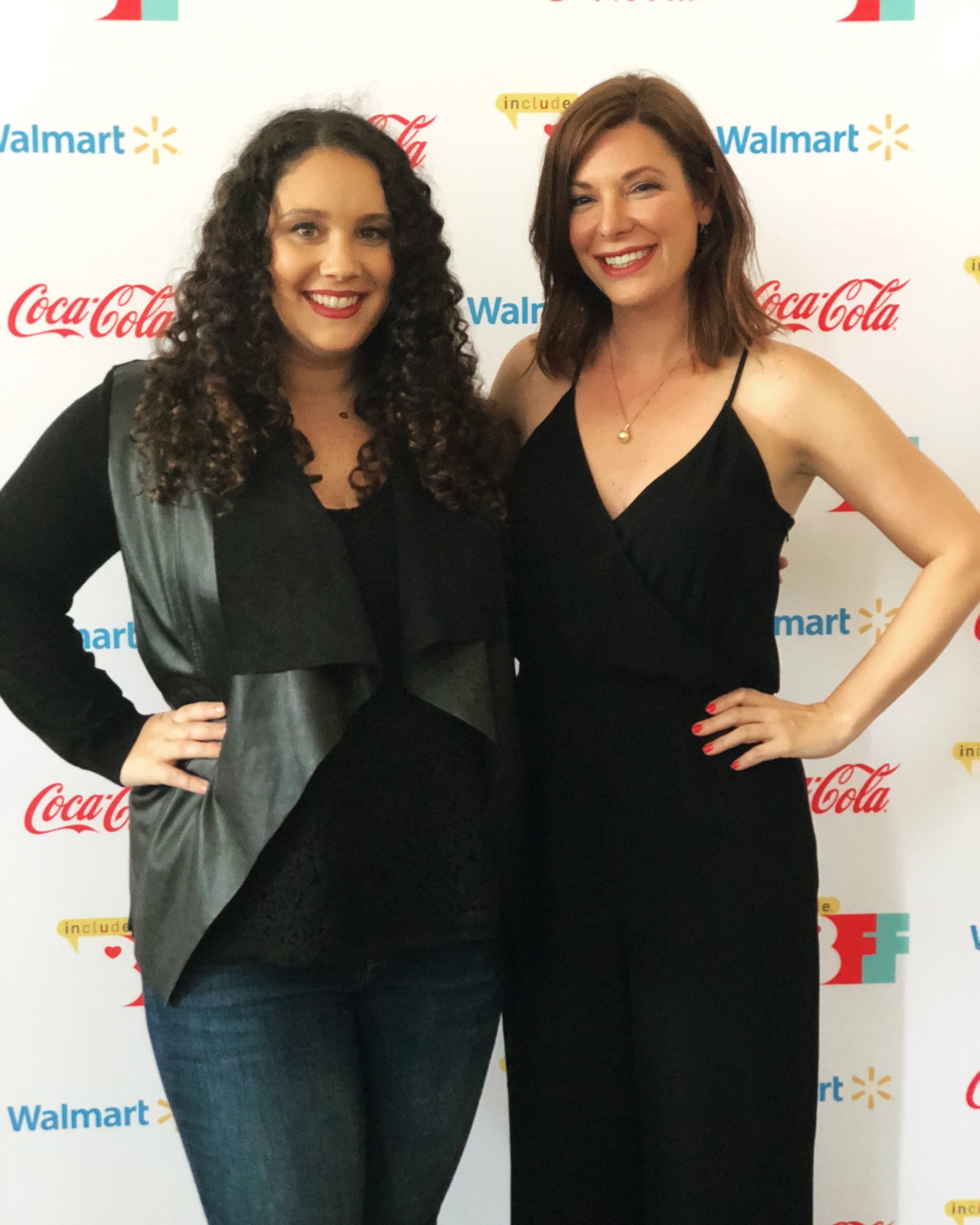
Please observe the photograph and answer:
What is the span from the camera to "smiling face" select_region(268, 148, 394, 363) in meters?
1.28

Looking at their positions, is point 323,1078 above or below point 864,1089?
above

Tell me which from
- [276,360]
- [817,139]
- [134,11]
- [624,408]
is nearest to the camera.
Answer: [276,360]

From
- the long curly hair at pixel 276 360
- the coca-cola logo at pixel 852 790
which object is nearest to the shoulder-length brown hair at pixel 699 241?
the long curly hair at pixel 276 360

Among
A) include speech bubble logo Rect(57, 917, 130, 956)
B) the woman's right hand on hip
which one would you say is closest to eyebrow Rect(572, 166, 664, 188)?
the woman's right hand on hip

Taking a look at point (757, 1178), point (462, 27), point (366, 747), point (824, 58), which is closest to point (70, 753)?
point (366, 747)

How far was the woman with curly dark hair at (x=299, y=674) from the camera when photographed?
1.23 m

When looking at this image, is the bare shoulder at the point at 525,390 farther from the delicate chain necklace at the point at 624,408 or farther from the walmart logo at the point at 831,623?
the walmart logo at the point at 831,623

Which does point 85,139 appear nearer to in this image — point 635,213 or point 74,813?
point 635,213

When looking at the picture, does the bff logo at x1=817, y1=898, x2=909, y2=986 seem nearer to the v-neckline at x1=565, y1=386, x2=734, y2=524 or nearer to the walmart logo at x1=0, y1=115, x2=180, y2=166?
the v-neckline at x1=565, y1=386, x2=734, y2=524

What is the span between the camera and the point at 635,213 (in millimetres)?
1474

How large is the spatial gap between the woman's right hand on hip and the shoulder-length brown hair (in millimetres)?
721

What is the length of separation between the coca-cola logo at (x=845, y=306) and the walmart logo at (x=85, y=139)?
1117mm

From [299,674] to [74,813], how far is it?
3.46ft

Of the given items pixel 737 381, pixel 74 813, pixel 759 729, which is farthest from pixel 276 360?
pixel 74 813
